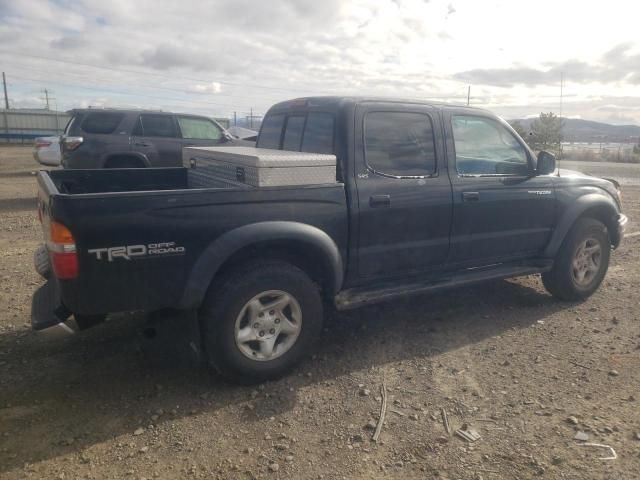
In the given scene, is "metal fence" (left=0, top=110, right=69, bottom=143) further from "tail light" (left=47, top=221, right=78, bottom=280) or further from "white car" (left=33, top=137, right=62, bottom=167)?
"tail light" (left=47, top=221, right=78, bottom=280)

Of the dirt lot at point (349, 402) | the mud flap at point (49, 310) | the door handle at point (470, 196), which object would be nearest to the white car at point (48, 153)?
the dirt lot at point (349, 402)

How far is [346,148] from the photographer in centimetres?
387

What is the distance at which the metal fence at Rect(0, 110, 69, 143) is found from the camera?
35875 mm

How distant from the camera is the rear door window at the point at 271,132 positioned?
15.7ft

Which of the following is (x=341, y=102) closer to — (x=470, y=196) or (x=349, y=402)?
(x=470, y=196)

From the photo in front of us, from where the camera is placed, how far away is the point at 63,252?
2893 millimetres

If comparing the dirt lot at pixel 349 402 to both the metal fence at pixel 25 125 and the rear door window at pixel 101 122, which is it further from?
the metal fence at pixel 25 125

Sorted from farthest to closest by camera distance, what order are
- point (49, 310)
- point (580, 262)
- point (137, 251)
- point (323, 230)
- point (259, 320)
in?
1. point (580, 262)
2. point (323, 230)
3. point (259, 320)
4. point (49, 310)
5. point (137, 251)

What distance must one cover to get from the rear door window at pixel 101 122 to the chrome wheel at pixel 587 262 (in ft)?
27.2

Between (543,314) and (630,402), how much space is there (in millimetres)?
1570

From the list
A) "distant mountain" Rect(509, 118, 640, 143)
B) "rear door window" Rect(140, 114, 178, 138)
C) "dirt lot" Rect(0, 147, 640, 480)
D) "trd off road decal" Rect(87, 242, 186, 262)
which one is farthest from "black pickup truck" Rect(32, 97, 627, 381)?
"distant mountain" Rect(509, 118, 640, 143)

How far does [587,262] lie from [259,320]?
3.56 m

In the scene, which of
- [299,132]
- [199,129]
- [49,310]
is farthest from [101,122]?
[49,310]

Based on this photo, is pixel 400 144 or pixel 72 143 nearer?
Answer: pixel 400 144
